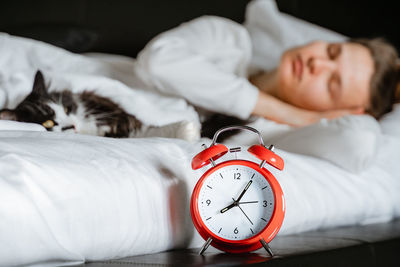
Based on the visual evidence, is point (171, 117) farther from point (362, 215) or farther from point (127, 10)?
point (127, 10)

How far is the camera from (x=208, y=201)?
831 mm

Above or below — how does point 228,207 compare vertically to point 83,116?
above

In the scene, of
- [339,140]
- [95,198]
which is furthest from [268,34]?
[95,198]

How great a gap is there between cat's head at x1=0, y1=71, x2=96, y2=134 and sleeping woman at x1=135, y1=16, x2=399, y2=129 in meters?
0.34

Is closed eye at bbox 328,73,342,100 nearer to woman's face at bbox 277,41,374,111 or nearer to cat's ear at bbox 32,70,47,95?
woman's face at bbox 277,41,374,111

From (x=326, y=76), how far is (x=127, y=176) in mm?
1241

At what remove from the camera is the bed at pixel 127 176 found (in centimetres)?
71

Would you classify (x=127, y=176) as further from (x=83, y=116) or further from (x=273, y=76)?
(x=273, y=76)

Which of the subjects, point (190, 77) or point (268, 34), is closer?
point (190, 77)

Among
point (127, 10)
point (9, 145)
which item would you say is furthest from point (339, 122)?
point (127, 10)

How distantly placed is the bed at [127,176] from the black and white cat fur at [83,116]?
8cm

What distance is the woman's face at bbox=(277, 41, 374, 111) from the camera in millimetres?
1884

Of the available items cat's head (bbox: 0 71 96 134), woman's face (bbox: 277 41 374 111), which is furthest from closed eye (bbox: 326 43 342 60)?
cat's head (bbox: 0 71 96 134)

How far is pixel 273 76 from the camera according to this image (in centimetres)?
205
